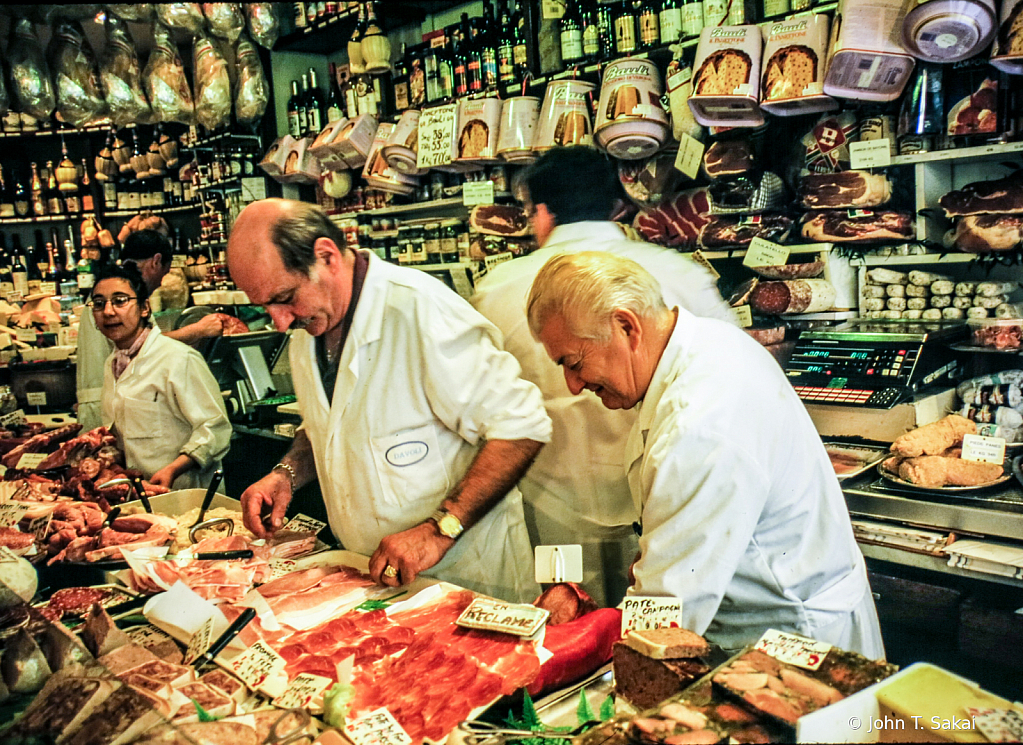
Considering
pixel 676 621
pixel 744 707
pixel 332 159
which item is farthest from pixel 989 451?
pixel 332 159

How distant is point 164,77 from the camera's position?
550 cm

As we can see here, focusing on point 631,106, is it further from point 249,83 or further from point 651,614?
point 249,83

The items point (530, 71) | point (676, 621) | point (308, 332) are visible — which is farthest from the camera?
point (530, 71)

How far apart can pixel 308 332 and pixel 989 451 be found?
245 cm

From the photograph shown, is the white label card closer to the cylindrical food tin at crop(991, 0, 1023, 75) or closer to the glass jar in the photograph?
the glass jar

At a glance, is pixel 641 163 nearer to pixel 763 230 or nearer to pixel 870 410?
pixel 763 230

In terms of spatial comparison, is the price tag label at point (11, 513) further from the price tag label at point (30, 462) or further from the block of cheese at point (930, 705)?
the block of cheese at point (930, 705)

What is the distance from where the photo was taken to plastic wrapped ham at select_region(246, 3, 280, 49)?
5398 mm

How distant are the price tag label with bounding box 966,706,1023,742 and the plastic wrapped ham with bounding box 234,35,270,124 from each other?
6.14 metres

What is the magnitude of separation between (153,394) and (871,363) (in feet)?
11.2

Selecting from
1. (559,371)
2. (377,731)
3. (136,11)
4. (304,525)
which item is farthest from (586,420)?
(136,11)

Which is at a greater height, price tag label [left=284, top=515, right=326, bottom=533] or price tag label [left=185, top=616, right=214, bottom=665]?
price tag label [left=185, top=616, right=214, bottom=665]

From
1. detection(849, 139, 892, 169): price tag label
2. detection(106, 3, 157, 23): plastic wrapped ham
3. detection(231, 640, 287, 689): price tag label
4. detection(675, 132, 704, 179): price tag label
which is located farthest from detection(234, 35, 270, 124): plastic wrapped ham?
detection(231, 640, 287, 689): price tag label

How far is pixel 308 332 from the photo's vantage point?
8.45 ft
